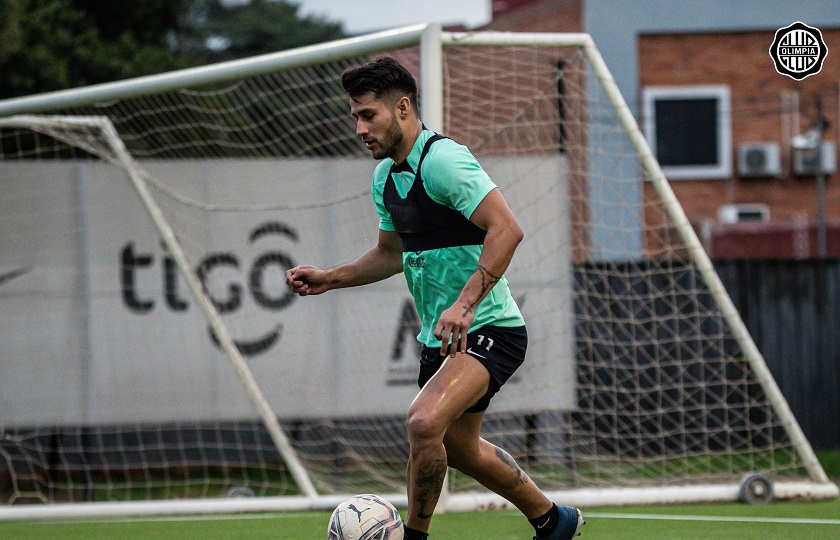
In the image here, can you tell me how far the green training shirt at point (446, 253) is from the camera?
440 cm

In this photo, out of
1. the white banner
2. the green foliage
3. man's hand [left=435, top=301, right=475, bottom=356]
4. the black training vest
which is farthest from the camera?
the green foliage

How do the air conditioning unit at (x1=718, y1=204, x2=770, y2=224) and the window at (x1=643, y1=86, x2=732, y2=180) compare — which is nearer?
the window at (x1=643, y1=86, x2=732, y2=180)

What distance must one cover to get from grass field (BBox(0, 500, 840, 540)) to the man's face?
2.22m

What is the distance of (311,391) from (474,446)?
4817 mm

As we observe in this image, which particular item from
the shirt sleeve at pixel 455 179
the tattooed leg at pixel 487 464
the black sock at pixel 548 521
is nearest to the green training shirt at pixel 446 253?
the shirt sleeve at pixel 455 179

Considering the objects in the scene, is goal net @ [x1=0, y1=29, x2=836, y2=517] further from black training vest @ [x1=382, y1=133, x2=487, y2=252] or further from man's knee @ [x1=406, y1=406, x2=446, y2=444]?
man's knee @ [x1=406, y1=406, x2=446, y2=444]

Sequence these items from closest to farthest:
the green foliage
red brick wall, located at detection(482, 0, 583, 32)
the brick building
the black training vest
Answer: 1. the black training vest
2. the green foliage
3. the brick building
4. red brick wall, located at detection(482, 0, 583, 32)

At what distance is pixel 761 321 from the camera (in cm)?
1132

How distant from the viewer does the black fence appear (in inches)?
443

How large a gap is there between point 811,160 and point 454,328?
20102 millimetres

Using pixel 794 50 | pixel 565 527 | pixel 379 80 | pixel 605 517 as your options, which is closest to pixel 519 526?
pixel 605 517

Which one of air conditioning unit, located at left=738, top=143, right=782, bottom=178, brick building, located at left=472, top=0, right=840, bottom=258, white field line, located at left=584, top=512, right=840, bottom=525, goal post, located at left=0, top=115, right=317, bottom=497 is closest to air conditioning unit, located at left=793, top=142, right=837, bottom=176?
brick building, located at left=472, top=0, right=840, bottom=258

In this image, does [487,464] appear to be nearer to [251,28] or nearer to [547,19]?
[547,19]

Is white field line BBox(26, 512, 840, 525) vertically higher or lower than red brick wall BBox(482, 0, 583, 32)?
lower
